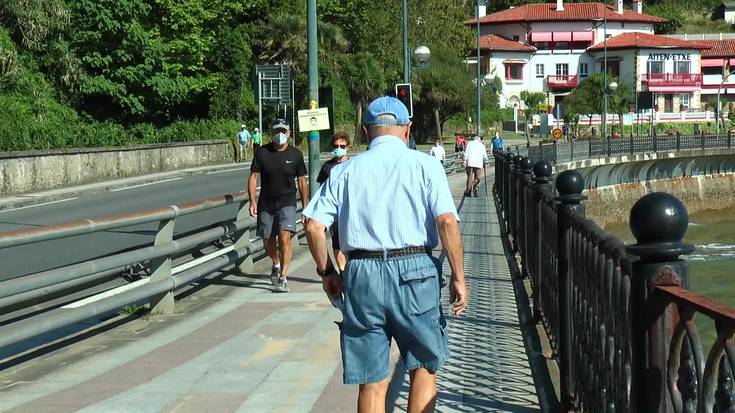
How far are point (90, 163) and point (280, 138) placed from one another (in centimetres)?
2467

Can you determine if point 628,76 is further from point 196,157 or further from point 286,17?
point 196,157

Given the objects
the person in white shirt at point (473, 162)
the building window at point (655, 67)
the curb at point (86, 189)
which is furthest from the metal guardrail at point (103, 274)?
the building window at point (655, 67)

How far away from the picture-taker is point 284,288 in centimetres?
1161

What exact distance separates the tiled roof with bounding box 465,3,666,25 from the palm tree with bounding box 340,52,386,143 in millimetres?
48282

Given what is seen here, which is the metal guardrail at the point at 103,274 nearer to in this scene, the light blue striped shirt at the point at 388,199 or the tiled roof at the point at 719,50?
the light blue striped shirt at the point at 388,199

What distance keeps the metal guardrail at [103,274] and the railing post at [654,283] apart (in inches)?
189

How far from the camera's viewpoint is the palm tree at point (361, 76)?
64312mm

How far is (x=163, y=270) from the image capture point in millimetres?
9859

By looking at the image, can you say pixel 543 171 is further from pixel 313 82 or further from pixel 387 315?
pixel 313 82

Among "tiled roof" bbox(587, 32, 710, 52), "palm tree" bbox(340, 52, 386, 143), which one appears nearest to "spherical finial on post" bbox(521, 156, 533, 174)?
"palm tree" bbox(340, 52, 386, 143)

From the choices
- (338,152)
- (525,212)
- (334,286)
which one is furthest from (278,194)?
(334,286)

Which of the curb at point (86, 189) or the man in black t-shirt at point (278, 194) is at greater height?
the man in black t-shirt at point (278, 194)

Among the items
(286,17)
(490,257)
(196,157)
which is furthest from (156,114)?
(490,257)

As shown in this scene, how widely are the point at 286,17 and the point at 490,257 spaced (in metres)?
47.4
